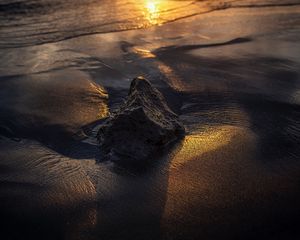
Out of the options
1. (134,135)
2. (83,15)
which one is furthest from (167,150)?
(83,15)

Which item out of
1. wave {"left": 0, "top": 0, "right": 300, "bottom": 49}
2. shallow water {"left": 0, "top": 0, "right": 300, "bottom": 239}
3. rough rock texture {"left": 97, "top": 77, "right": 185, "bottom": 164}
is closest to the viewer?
shallow water {"left": 0, "top": 0, "right": 300, "bottom": 239}

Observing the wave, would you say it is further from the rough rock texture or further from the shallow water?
the rough rock texture

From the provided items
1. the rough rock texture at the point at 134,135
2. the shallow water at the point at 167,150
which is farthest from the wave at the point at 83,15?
the rough rock texture at the point at 134,135

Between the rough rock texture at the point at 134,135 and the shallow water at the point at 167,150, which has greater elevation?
the rough rock texture at the point at 134,135

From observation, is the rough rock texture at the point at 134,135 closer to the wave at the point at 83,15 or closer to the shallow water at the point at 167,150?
the shallow water at the point at 167,150

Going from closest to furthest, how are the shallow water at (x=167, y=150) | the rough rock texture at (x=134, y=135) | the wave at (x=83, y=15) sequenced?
1. the shallow water at (x=167, y=150)
2. the rough rock texture at (x=134, y=135)
3. the wave at (x=83, y=15)

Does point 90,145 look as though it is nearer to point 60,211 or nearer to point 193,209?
point 60,211

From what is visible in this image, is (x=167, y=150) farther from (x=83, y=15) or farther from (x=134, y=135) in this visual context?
(x=83, y=15)

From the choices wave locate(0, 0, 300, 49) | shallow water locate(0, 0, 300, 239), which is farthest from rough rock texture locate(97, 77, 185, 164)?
wave locate(0, 0, 300, 49)

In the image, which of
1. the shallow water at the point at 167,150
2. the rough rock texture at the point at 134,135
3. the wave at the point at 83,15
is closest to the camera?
the shallow water at the point at 167,150

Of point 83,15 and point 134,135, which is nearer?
point 134,135
